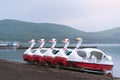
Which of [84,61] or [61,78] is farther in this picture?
[84,61]

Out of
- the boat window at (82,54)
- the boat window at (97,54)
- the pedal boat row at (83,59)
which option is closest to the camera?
the pedal boat row at (83,59)

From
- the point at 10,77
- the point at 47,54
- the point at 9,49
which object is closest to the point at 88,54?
the point at 47,54

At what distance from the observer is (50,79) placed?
23781 mm

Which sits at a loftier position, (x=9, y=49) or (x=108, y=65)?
(x=108, y=65)

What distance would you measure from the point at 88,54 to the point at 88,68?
128 cm

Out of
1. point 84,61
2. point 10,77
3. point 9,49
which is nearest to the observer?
point 10,77

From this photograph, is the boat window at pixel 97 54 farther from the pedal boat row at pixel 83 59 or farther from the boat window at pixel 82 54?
the boat window at pixel 82 54

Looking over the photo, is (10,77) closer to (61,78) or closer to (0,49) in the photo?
(61,78)

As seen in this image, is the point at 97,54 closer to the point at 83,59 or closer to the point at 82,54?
the point at 82,54

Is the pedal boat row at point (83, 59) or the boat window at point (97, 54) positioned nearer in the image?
the pedal boat row at point (83, 59)

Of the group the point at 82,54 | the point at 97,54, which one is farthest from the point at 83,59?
the point at 97,54

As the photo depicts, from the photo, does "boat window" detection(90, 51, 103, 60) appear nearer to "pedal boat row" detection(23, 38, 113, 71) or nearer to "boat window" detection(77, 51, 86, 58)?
"pedal boat row" detection(23, 38, 113, 71)

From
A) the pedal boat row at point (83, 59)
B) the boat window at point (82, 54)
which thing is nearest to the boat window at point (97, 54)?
the pedal boat row at point (83, 59)

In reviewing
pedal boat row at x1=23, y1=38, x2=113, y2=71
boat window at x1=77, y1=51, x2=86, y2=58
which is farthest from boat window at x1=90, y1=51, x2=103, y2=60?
boat window at x1=77, y1=51, x2=86, y2=58
